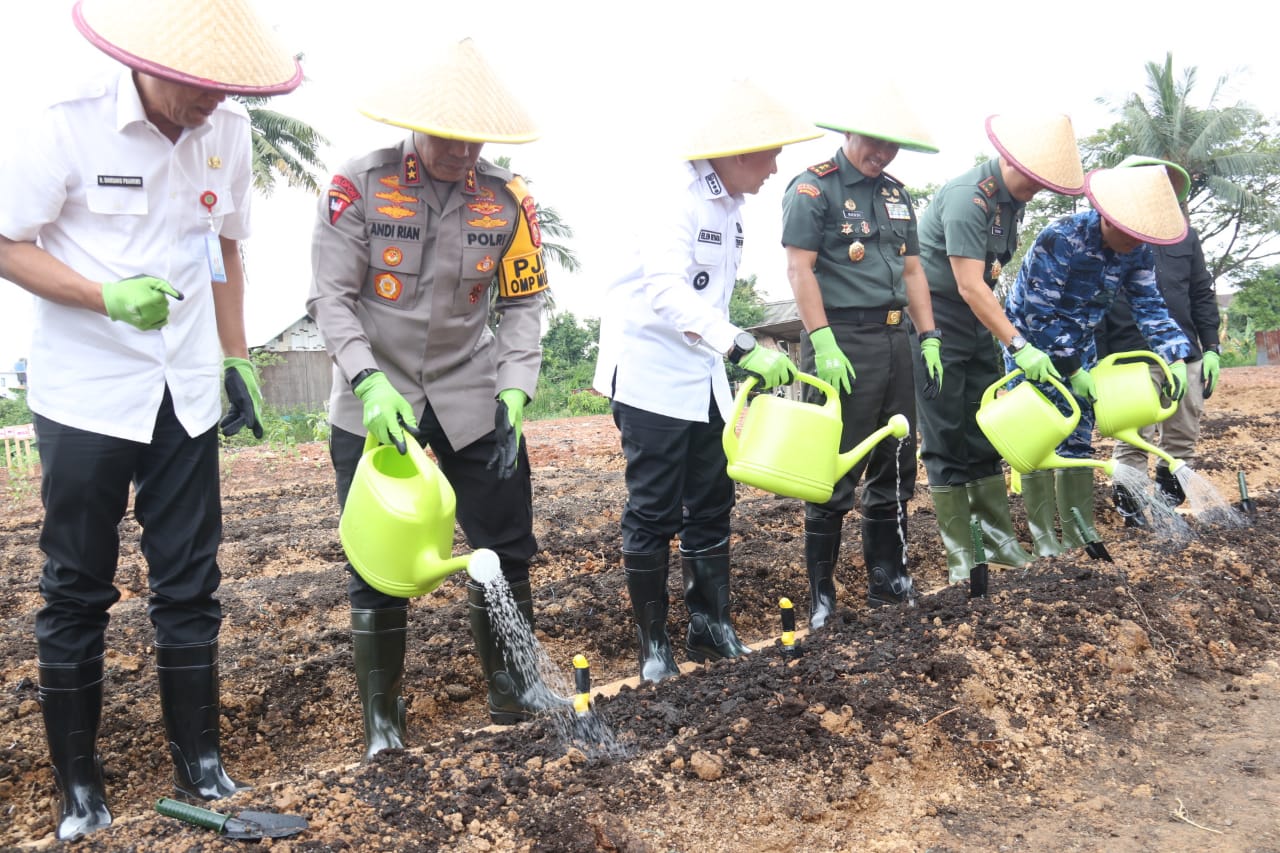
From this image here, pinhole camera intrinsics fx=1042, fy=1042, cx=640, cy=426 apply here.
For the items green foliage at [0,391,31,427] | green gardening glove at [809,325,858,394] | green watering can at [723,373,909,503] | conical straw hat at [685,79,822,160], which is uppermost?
conical straw hat at [685,79,822,160]

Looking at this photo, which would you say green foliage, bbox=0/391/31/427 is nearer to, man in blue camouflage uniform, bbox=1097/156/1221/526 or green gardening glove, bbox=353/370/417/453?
man in blue camouflage uniform, bbox=1097/156/1221/526

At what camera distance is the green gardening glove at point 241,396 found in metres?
2.40

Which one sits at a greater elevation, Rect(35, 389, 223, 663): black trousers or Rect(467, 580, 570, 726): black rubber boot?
Rect(35, 389, 223, 663): black trousers

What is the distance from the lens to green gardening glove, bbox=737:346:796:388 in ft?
9.13

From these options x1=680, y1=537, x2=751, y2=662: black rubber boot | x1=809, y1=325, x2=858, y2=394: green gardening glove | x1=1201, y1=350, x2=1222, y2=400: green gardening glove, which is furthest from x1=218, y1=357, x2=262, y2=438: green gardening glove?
x1=1201, y1=350, x2=1222, y2=400: green gardening glove

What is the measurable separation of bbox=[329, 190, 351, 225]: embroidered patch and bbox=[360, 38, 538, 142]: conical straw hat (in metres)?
0.22

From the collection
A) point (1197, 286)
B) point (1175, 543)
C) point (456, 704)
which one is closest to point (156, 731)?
point (456, 704)

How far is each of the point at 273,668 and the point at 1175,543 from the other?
3310mm

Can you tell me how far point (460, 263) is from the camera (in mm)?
2525

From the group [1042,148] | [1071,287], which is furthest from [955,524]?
[1042,148]

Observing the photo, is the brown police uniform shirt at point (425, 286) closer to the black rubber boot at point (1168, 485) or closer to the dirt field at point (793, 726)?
the dirt field at point (793, 726)

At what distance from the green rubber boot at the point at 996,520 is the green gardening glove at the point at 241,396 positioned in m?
2.84

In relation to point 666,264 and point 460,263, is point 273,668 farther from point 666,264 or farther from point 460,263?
point 666,264

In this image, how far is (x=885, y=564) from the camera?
12.1 feet
